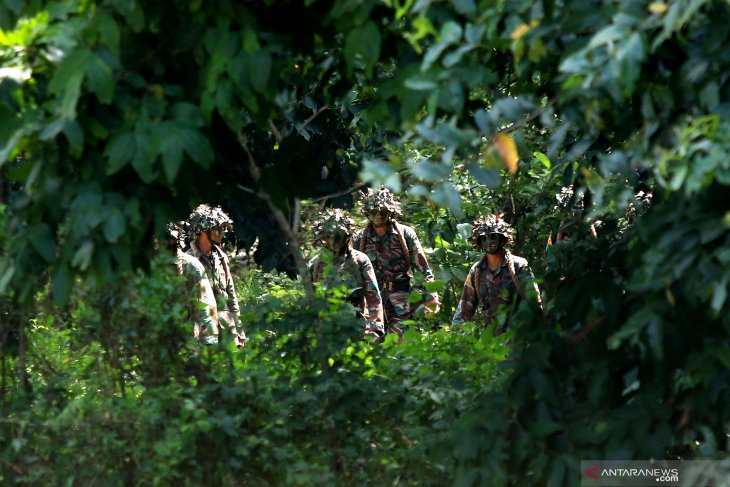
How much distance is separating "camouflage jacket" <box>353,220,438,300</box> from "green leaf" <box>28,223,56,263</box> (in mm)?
7359

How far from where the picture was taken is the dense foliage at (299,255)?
4.26 m

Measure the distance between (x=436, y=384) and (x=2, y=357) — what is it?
2009 millimetres

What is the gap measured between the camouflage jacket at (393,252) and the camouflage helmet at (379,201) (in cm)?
25

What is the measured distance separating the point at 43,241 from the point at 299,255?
137 cm

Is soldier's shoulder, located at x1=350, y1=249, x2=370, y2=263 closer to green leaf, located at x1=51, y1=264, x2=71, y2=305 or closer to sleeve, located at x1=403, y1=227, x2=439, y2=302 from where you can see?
sleeve, located at x1=403, y1=227, x2=439, y2=302

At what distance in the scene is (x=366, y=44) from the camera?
455 centimetres

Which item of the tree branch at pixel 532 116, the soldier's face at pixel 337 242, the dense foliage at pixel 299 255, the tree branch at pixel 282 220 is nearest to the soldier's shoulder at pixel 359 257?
the soldier's face at pixel 337 242

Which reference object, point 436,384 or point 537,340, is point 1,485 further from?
point 537,340

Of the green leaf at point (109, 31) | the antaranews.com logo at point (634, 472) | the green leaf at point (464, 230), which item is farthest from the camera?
the green leaf at point (464, 230)

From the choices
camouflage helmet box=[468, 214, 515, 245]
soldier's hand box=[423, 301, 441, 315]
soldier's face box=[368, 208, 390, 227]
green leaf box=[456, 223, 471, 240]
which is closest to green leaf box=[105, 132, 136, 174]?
soldier's hand box=[423, 301, 441, 315]

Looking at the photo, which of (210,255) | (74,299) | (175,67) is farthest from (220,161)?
(210,255)

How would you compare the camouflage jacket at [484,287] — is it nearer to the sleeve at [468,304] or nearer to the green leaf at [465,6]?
the sleeve at [468,304]

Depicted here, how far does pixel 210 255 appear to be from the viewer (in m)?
11.8

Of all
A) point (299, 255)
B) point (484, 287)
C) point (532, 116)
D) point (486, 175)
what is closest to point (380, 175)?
point (486, 175)
